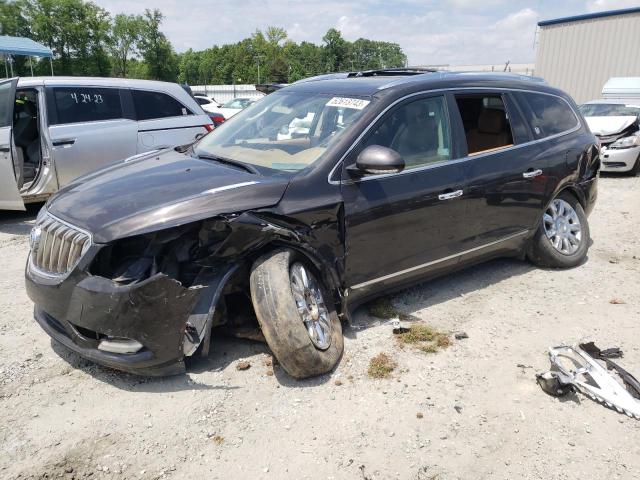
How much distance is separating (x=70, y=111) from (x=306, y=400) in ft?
18.7

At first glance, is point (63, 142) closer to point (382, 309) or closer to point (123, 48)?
point (382, 309)

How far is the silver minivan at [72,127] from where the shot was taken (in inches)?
259

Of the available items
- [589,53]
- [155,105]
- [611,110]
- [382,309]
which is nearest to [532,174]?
[382,309]

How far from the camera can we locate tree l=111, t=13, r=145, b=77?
213ft

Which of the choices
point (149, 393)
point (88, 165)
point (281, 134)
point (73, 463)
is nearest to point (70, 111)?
point (88, 165)

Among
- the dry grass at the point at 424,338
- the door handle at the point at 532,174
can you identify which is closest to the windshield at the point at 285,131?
the dry grass at the point at 424,338

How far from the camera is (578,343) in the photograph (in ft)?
12.6

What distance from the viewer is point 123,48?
6738 centimetres

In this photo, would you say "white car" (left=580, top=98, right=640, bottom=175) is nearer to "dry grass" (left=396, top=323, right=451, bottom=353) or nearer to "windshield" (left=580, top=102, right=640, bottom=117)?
Result: "windshield" (left=580, top=102, right=640, bottom=117)

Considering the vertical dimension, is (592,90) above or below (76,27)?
below

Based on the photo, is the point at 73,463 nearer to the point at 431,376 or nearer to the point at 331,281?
the point at 331,281

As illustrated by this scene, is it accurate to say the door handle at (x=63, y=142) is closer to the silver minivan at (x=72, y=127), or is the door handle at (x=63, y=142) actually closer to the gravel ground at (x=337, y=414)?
the silver minivan at (x=72, y=127)

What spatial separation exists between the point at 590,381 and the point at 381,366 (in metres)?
1.29

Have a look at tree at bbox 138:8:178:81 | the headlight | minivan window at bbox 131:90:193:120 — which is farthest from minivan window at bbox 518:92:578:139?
tree at bbox 138:8:178:81
